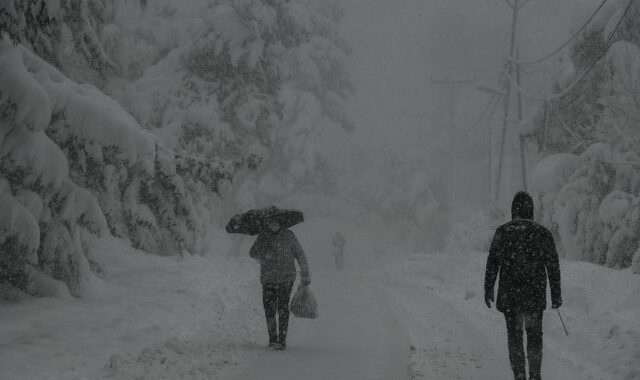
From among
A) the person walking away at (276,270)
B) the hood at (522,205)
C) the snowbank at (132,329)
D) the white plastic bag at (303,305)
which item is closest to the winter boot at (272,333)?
the person walking away at (276,270)

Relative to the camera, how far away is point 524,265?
6.88 metres

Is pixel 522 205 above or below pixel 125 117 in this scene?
below

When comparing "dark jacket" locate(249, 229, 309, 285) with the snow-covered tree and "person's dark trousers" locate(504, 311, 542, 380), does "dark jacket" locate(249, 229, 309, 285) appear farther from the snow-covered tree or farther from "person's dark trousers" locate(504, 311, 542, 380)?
the snow-covered tree

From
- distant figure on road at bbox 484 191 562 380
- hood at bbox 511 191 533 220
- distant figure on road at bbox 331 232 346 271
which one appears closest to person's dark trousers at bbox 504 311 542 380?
distant figure on road at bbox 484 191 562 380

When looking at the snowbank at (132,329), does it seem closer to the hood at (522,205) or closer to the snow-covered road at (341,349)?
the snow-covered road at (341,349)

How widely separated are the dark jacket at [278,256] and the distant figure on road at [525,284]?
130 inches

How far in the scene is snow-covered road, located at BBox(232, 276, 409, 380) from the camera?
7691mm

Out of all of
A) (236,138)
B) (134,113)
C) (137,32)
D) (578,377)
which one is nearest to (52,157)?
(578,377)

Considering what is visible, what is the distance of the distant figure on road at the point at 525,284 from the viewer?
22.3 ft

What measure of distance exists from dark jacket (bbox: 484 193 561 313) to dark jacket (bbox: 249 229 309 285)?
3256 mm

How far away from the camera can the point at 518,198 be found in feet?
23.3

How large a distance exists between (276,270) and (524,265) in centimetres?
372

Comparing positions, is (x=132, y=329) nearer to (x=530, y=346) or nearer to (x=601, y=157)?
(x=530, y=346)

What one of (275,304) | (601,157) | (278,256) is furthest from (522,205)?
(601,157)
